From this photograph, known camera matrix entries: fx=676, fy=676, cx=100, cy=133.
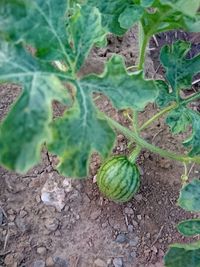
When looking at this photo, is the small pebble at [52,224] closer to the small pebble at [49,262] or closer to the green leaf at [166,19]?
the small pebble at [49,262]

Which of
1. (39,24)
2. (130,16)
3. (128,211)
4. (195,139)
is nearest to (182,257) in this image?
(195,139)

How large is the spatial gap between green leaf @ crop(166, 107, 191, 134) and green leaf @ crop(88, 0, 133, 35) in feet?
1.24

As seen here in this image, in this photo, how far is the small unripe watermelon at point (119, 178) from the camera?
8.27 ft

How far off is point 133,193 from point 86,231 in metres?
0.24

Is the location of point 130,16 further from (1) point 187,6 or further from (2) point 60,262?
(2) point 60,262

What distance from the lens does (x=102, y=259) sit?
2576 millimetres

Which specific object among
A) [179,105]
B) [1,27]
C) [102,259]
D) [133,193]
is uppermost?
[1,27]

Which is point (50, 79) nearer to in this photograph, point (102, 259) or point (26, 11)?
point (26, 11)

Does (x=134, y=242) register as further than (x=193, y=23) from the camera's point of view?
Yes

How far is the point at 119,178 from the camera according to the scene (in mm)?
2514

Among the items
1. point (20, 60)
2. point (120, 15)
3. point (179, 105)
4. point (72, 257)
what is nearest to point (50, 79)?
point (20, 60)

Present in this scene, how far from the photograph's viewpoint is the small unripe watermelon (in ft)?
8.27

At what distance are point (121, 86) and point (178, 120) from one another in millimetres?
578

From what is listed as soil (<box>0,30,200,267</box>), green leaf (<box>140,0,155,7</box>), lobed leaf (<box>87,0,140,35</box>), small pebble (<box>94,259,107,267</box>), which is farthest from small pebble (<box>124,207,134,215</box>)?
green leaf (<box>140,0,155,7</box>)
